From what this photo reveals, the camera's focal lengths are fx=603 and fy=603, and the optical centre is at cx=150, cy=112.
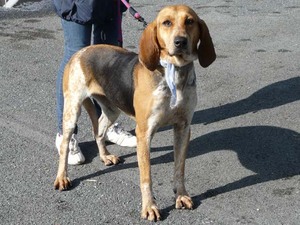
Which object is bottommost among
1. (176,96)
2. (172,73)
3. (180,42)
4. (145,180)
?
(145,180)

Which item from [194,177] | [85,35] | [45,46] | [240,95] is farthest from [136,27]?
[194,177]

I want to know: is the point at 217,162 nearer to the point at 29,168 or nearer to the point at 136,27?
the point at 29,168

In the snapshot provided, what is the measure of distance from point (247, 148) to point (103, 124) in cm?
131

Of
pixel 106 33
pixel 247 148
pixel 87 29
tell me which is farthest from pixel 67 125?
pixel 247 148

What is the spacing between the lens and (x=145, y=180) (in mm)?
4332

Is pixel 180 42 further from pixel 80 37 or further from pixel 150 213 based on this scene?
pixel 80 37

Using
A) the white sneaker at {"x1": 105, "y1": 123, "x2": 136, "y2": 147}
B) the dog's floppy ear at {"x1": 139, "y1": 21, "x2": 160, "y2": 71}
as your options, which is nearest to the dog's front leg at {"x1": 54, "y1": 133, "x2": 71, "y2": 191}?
the white sneaker at {"x1": 105, "y1": 123, "x2": 136, "y2": 147}

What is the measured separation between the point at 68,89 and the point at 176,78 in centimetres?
114

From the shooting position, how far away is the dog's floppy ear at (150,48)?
412 centimetres

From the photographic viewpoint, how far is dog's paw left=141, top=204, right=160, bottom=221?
4242 millimetres

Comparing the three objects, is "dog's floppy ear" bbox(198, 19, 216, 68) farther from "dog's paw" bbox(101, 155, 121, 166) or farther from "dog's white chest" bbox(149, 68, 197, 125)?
"dog's paw" bbox(101, 155, 121, 166)

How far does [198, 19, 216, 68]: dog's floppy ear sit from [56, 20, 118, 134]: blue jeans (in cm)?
140

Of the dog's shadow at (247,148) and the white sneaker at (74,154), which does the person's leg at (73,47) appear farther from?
the dog's shadow at (247,148)

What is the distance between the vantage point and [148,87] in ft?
14.1
